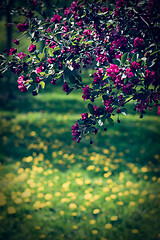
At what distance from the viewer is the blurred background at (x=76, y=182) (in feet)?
9.69

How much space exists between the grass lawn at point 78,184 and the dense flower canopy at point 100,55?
660 millimetres

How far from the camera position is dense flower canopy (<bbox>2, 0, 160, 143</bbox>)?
1523 millimetres

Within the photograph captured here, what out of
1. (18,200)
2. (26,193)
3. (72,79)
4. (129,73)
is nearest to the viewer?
(129,73)

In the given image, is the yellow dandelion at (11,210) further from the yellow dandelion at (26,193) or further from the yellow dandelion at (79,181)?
the yellow dandelion at (79,181)

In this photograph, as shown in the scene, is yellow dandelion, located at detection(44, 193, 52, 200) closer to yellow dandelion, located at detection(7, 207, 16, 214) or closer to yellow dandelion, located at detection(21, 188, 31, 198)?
yellow dandelion, located at detection(21, 188, 31, 198)

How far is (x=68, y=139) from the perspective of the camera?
597 cm

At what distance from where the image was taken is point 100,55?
5.72 ft

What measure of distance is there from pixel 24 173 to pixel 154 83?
323 cm

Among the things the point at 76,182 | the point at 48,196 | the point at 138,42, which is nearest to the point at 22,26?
Answer: the point at 138,42

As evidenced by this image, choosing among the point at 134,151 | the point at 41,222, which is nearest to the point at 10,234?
the point at 41,222

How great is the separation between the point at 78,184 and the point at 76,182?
0.07m

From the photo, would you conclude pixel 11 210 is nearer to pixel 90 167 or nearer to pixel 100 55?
pixel 90 167

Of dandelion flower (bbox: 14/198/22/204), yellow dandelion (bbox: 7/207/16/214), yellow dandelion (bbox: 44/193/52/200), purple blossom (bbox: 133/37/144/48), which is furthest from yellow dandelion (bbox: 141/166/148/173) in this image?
purple blossom (bbox: 133/37/144/48)

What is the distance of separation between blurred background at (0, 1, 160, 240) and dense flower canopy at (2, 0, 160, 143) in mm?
285
